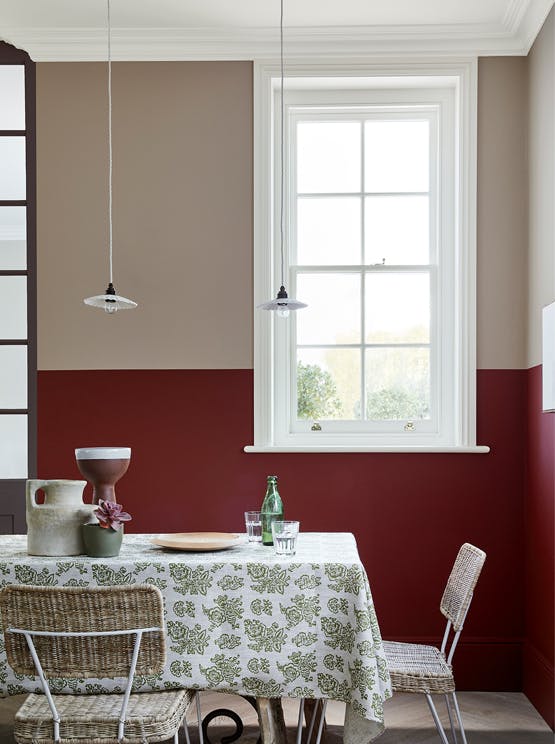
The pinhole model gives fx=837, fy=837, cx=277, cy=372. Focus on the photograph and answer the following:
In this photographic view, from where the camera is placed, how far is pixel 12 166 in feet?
15.3

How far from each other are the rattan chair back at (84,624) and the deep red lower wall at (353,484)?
1.98 metres

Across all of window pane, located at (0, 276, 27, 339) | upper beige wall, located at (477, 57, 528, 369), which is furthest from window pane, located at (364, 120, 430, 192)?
window pane, located at (0, 276, 27, 339)

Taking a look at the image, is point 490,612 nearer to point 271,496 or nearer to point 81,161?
point 271,496

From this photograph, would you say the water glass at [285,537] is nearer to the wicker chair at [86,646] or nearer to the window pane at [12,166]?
the wicker chair at [86,646]

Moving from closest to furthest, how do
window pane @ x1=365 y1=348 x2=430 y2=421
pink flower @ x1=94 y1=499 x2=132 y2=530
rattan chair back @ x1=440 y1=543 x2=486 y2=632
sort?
pink flower @ x1=94 y1=499 x2=132 y2=530
rattan chair back @ x1=440 y1=543 x2=486 y2=632
window pane @ x1=365 y1=348 x2=430 y2=421

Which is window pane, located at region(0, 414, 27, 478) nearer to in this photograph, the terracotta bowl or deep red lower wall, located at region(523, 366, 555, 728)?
the terracotta bowl

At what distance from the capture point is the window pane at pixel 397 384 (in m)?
4.61

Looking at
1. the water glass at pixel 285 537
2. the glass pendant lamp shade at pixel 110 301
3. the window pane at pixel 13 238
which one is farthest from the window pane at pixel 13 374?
the water glass at pixel 285 537

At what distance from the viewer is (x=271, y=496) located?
10.7ft

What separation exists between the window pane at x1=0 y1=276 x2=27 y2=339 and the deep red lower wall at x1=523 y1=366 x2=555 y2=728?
2.74 metres

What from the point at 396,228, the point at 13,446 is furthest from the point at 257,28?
the point at 13,446

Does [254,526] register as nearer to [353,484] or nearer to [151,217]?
[353,484]

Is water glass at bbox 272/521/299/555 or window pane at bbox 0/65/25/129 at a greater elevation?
window pane at bbox 0/65/25/129

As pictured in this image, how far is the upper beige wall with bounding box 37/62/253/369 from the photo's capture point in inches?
178
